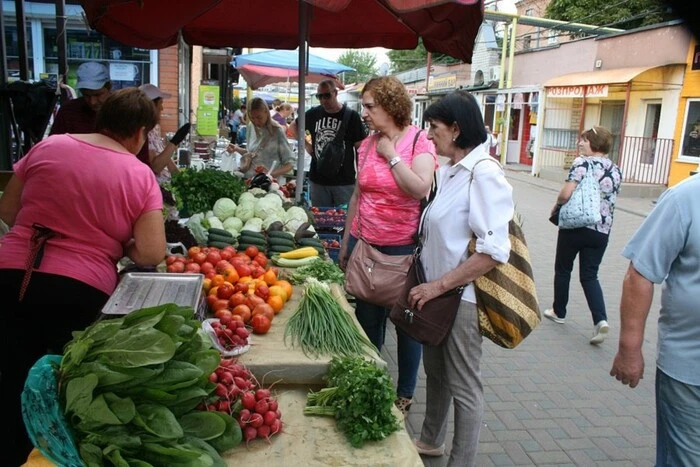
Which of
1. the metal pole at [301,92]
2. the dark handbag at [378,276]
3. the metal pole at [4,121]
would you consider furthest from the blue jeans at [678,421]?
the metal pole at [4,121]

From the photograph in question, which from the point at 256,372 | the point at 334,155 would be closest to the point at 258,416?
the point at 256,372

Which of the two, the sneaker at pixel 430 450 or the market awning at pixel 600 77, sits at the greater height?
the market awning at pixel 600 77

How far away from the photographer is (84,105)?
15.2ft

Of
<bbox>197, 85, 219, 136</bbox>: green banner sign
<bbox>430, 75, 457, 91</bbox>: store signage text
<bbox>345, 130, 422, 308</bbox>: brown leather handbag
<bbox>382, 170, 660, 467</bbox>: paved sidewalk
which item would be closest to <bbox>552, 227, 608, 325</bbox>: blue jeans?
<bbox>382, 170, 660, 467</bbox>: paved sidewalk

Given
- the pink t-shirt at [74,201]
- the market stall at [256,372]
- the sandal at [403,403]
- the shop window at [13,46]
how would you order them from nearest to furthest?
the market stall at [256,372] < the pink t-shirt at [74,201] < the sandal at [403,403] < the shop window at [13,46]

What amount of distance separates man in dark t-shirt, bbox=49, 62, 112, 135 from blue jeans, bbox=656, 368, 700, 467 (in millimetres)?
4181

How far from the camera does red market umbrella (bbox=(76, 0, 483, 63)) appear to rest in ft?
16.3

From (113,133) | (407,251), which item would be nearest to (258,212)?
(407,251)

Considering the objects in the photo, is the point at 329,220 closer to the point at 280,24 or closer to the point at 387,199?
the point at 387,199

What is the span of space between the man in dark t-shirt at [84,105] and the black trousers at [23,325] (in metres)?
2.21

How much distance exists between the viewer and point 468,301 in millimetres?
2990

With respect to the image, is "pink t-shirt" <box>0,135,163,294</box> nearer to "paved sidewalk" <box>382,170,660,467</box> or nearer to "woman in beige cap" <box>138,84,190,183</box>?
"woman in beige cap" <box>138,84,190,183</box>

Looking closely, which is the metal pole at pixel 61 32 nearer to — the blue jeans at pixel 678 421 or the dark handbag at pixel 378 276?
the dark handbag at pixel 378 276

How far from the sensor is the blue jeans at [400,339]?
3.78 m
